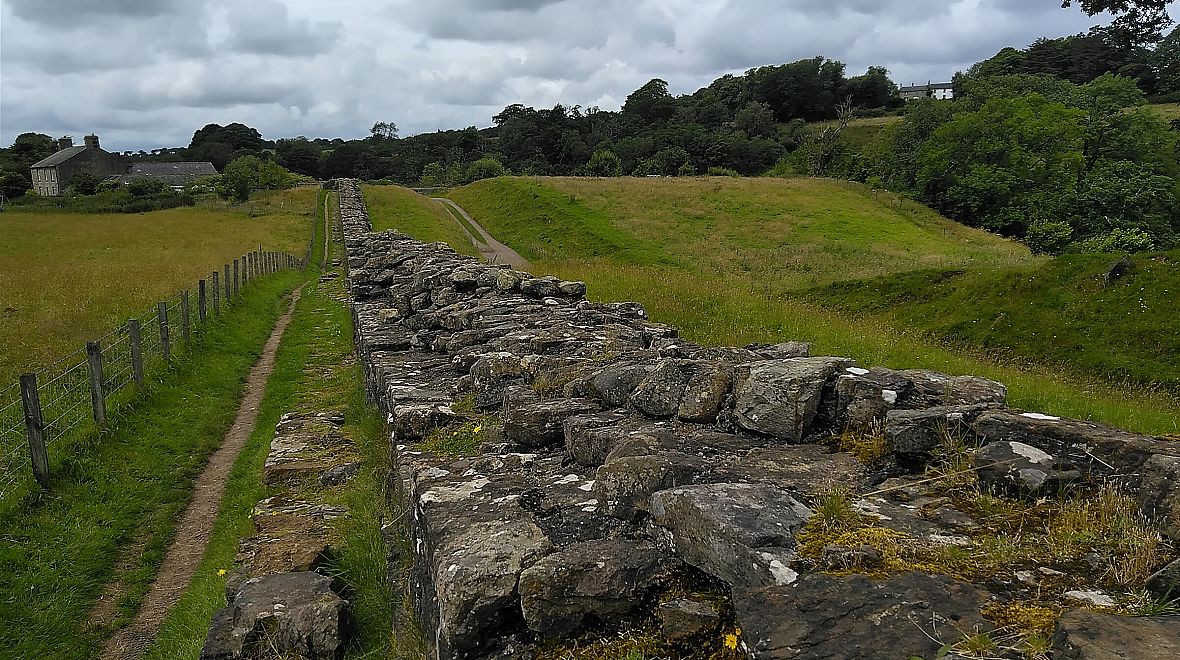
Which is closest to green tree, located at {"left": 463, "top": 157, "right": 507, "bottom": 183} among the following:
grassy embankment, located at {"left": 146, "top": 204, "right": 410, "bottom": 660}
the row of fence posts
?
the row of fence posts

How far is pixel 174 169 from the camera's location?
11525 centimetres

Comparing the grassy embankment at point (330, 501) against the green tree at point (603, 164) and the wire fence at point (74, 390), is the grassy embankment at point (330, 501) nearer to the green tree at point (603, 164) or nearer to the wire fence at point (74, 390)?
the wire fence at point (74, 390)

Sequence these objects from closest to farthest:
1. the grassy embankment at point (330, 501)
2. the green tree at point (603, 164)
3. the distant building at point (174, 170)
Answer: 1. the grassy embankment at point (330, 501)
2. the green tree at point (603, 164)
3. the distant building at point (174, 170)

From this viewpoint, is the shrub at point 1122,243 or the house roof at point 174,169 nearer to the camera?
the shrub at point 1122,243

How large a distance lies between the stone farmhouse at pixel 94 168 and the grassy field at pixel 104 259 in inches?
1852

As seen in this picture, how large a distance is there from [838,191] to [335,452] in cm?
A: 5682

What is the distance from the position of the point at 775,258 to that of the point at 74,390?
31.3 metres

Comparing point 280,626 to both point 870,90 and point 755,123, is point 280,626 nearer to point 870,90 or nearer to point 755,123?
point 755,123

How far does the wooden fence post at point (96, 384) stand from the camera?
10336mm

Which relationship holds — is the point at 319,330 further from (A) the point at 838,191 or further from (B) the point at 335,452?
(A) the point at 838,191

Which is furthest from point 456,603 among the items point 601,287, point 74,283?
point 74,283

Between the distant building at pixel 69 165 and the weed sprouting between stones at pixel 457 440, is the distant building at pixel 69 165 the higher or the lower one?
the higher one

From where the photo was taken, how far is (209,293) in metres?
21.5

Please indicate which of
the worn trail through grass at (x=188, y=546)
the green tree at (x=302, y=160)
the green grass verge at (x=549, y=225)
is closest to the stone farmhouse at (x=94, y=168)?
the green tree at (x=302, y=160)
